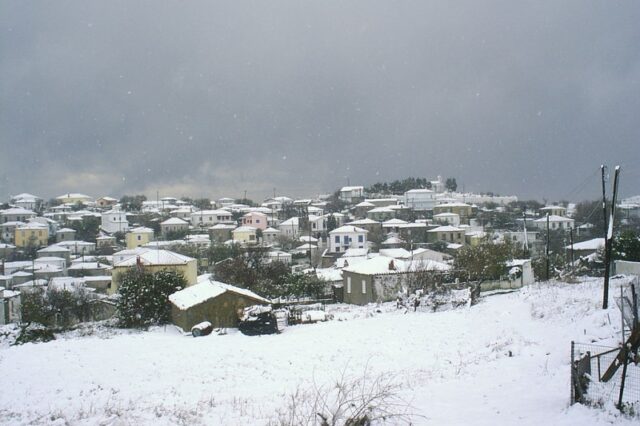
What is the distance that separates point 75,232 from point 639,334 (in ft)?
290

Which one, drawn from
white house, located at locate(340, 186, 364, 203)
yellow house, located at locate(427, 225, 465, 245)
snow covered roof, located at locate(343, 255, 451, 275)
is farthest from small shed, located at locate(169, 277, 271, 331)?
white house, located at locate(340, 186, 364, 203)

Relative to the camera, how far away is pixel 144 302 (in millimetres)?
24719

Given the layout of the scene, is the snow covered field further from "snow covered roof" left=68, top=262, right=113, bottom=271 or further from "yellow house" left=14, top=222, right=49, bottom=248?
"yellow house" left=14, top=222, right=49, bottom=248

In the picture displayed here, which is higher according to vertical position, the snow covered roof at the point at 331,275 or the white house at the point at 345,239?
the white house at the point at 345,239

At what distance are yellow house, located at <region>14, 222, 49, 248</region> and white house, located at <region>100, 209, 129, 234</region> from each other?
32.5 ft

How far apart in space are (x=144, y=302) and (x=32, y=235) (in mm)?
62823

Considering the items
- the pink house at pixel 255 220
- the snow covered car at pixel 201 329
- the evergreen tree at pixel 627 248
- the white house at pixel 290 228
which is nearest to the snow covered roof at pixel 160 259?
the snow covered car at pixel 201 329

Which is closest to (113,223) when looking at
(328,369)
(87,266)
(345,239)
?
(87,266)

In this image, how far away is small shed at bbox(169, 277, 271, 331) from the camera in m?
21.8

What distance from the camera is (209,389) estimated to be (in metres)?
11.1

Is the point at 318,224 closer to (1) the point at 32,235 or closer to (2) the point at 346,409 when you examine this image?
(1) the point at 32,235

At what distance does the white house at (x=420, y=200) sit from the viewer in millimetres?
103100

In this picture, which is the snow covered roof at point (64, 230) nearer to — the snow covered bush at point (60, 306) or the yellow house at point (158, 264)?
the yellow house at point (158, 264)

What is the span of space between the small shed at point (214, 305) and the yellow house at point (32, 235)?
63623 mm
